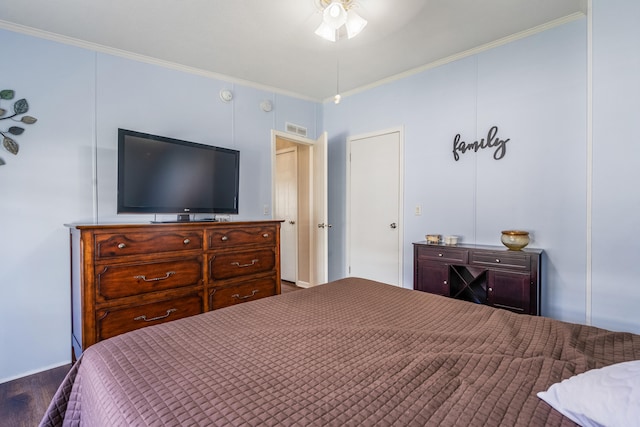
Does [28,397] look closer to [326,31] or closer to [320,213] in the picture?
[320,213]

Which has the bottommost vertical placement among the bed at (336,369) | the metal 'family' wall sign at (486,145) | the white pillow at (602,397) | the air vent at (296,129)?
the bed at (336,369)

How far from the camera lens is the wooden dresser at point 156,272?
6.56ft

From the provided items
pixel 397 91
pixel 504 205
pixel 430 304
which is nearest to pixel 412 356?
pixel 430 304

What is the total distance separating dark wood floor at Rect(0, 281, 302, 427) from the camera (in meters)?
1.78

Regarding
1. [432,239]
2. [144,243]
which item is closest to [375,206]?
[432,239]

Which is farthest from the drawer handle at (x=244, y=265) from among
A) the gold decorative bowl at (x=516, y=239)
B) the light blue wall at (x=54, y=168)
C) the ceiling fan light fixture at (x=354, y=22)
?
the gold decorative bowl at (x=516, y=239)

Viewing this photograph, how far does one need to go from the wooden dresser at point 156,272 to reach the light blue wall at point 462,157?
32 cm

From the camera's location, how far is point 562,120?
2494 mm

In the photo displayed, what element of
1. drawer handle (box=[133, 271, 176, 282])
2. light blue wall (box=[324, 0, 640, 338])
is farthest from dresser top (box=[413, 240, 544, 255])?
drawer handle (box=[133, 271, 176, 282])

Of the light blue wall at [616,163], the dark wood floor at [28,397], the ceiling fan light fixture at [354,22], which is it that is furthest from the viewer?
the ceiling fan light fixture at [354,22]

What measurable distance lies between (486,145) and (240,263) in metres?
2.59

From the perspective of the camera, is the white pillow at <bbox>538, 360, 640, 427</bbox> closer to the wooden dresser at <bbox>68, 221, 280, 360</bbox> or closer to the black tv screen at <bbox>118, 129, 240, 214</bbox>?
the wooden dresser at <bbox>68, 221, 280, 360</bbox>

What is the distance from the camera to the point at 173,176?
2.62m

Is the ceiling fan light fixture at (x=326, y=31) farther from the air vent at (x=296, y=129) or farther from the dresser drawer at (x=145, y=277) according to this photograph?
the dresser drawer at (x=145, y=277)
